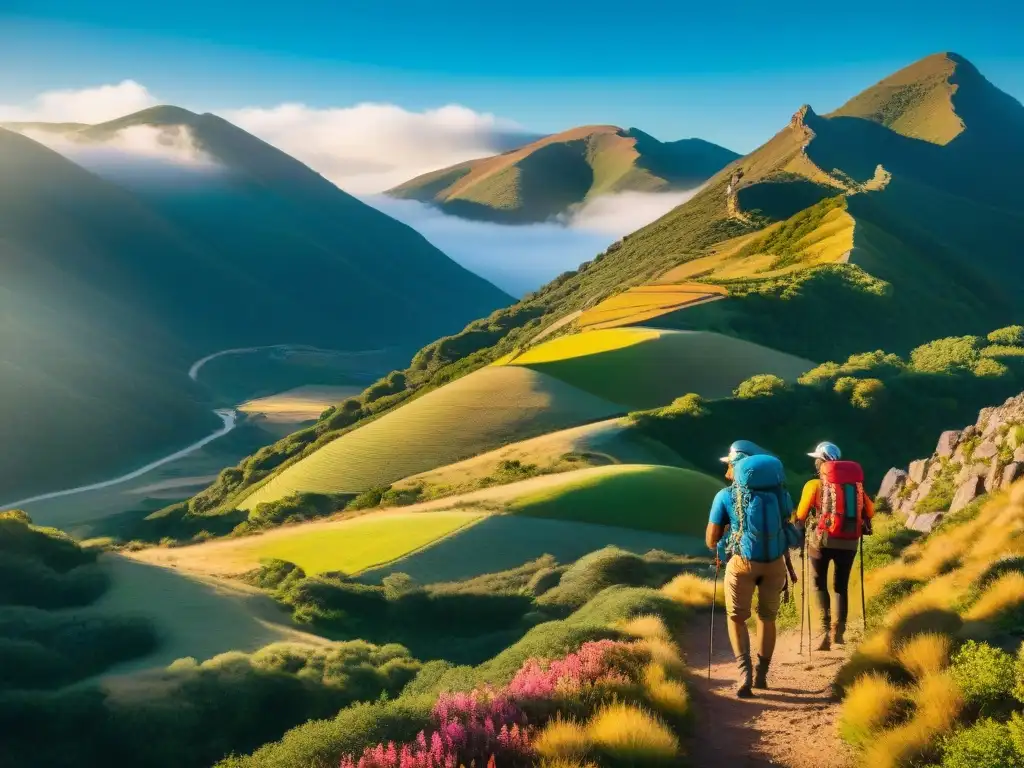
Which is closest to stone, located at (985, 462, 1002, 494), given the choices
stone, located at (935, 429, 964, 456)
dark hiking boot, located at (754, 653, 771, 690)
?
stone, located at (935, 429, 964, 456)

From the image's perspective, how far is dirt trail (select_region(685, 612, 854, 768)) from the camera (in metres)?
7.82

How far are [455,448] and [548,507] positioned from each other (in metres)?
17.5

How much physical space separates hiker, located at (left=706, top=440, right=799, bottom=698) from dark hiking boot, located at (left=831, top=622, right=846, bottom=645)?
1849 mm

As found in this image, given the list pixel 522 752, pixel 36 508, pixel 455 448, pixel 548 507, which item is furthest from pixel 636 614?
pixel 36 508

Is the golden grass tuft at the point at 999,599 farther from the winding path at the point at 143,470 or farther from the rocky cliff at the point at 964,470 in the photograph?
the winding path at the point at 143,470

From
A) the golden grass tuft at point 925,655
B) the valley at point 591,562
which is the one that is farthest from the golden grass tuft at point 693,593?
the golden grass tuft at point 925,655

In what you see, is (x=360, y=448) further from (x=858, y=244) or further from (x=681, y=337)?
(x=858, y=244)

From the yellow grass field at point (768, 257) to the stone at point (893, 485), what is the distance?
5798cm

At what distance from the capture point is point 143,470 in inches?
4594

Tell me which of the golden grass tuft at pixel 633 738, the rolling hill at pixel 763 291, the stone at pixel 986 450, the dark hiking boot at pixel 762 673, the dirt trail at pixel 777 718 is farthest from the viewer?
the rolling hill at pixel 763 291

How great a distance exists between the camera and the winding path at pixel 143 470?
335ft

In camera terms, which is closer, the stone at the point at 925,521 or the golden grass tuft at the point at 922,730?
the golden grass tuft at the point at 922,730

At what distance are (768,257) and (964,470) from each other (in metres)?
75.0

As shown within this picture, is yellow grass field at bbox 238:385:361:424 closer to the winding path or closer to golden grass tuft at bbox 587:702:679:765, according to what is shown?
the winding path
